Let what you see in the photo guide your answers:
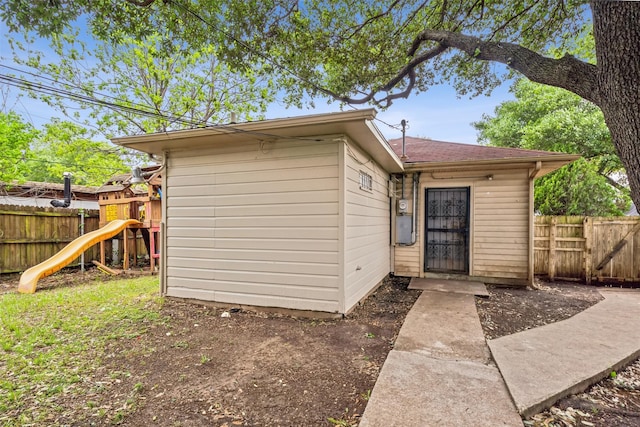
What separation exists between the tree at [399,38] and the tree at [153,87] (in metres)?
5.37

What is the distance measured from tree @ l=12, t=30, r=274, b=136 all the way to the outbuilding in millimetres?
7281

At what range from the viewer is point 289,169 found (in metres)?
3.84

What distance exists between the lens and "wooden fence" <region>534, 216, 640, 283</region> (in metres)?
5.89

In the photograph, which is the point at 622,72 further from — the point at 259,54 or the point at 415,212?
the point at 259,54

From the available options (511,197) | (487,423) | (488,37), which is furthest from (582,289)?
(487,423)

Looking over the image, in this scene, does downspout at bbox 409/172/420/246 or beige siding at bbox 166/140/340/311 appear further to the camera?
downspout at bbox 409/172/420/246

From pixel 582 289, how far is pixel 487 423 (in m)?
5.53

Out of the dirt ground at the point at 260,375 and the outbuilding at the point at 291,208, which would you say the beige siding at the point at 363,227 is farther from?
the dirt ground at the point at 260,375

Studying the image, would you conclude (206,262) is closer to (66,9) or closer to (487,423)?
(66,9)

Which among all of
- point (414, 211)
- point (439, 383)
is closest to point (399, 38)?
point (414, 211)

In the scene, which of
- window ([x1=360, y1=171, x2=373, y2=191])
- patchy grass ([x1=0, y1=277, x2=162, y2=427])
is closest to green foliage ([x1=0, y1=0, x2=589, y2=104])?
window ([x1=360, y1=171, x2=373, y2=191])

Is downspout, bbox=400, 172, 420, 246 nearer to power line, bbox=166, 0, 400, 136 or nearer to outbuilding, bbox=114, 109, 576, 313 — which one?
outbuilding, bbox=114, 109, 576, 313

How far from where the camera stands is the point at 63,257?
5.98m

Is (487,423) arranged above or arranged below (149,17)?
below
